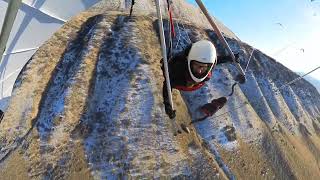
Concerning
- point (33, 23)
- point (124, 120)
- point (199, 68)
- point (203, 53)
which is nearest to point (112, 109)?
point (124, 120)

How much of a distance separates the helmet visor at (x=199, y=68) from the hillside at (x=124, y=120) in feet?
107

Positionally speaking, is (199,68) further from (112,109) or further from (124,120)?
(112,109)

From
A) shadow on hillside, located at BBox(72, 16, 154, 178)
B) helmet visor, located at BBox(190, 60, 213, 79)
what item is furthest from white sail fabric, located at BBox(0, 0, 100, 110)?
shadow on hillside, located at BBox(72, 16, 154, 178)

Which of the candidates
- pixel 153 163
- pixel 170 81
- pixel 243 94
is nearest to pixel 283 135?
pixel 243 94

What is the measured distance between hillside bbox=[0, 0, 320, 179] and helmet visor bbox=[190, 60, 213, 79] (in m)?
32.5

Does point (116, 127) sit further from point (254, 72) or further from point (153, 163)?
point (254, 72)

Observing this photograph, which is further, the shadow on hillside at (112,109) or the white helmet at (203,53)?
the shadow on hillside at (112,109)

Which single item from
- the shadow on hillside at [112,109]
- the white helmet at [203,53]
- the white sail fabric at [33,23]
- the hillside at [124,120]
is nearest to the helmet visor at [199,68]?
the white helmet at [203,53]

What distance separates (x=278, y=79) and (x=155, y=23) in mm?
27277

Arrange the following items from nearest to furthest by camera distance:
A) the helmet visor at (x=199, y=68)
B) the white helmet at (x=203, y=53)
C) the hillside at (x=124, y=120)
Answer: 1. the white helmet at (x=203, y=53)
2. the helmet visor at (x=199, y=68)
3. the hillside at (x=124, y=120)

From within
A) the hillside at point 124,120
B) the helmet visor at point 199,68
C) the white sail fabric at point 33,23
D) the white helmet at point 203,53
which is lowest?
the hillside at point 124,120

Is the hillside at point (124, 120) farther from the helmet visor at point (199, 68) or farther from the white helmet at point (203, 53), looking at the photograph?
the white helmet at point (203, 53)

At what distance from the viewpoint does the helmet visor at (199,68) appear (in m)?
12.2

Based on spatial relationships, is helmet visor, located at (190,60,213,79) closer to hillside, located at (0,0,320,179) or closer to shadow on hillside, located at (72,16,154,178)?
hillside, located at (0,0,320,179)
